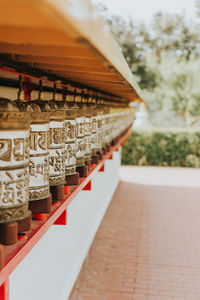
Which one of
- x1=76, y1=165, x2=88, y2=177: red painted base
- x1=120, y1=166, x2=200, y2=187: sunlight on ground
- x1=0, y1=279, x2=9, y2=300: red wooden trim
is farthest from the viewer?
x1=120, y1=166, x2=200, y2=187: sunlight on ground

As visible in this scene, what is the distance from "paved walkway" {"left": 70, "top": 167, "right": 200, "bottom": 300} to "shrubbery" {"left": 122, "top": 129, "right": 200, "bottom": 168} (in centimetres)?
464

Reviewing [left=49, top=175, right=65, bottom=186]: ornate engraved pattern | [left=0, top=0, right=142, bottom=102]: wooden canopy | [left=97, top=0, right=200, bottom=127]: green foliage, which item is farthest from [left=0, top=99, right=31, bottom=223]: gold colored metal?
[left=97, top=0, right=200, bottom=127]: green foliage

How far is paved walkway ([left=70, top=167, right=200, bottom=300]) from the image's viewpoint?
15.3 feet

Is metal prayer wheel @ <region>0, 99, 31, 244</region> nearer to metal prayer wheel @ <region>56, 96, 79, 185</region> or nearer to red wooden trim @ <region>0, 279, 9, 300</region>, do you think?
red wooden trim @ <region>0, 279, 9, 300</region>

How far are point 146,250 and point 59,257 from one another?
226 centimetres

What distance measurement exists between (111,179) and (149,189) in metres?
1.59

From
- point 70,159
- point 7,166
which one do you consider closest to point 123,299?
point 70,159

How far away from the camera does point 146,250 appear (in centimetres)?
600

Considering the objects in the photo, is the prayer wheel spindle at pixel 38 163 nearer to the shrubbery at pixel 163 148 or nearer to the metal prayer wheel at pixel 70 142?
the metal prayer wheel at pixel 70 142

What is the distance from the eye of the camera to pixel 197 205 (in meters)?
9.07

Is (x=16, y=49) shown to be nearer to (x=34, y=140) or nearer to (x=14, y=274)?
(x=34, y=140)

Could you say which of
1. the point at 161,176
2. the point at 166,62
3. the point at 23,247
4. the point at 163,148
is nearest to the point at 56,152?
the point at 23,247

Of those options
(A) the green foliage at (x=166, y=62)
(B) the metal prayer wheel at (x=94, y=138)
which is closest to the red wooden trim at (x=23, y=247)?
(B) the metal prayer wheel at (x=94, y=138)

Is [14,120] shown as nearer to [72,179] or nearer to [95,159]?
[72,179]
